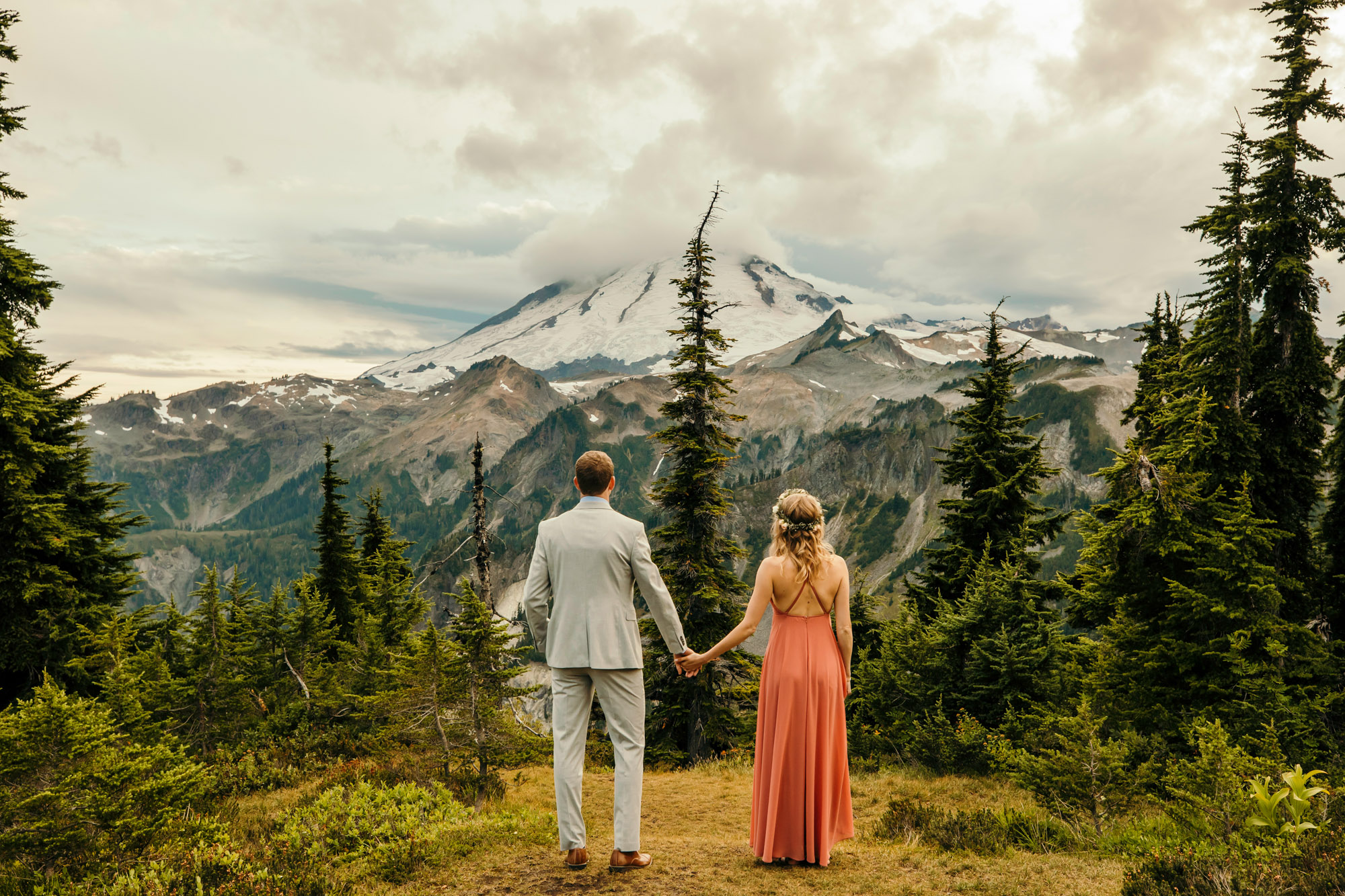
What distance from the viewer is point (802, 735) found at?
644 cm

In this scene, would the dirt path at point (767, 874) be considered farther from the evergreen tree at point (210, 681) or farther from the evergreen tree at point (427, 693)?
the evergreen tree at point (210, 681)

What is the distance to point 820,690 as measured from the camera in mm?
6426

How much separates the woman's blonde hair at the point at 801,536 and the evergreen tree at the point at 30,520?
19274mm

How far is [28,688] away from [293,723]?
6.66 meters

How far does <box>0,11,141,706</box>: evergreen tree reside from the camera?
55.7 ft

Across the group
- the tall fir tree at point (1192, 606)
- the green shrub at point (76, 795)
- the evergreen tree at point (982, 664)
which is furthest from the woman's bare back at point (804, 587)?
the tall fir tree at point (1192, 606)

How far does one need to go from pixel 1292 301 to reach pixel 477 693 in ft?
67.1

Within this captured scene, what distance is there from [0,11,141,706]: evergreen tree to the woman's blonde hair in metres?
19.3

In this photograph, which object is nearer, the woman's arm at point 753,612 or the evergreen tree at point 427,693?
the woman's arm at point 753,612

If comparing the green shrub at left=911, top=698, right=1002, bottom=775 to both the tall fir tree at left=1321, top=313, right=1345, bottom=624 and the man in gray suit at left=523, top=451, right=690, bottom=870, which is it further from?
the tall fir tree at left=1321, top=313, right=1345, bottom=624

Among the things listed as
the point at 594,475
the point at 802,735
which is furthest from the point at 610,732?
the point at 594,475

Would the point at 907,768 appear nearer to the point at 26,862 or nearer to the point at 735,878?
the point at 735,878

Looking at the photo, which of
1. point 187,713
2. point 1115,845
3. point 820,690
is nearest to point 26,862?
point 820,690

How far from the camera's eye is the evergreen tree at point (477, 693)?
11.7 meters
